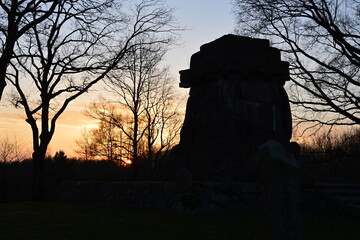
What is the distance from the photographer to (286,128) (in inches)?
534

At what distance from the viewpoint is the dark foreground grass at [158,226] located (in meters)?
7.71

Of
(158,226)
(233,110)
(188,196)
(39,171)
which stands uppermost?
(233,110)

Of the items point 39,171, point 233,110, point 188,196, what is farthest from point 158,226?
point 39,171

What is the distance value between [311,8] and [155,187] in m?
8.34

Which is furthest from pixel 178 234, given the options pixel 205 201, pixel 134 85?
pixel 134 85

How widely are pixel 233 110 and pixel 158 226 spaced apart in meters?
5.05

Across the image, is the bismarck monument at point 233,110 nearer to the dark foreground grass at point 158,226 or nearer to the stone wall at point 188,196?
the stone wall at point 188,196

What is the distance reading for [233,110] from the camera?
12.8 m

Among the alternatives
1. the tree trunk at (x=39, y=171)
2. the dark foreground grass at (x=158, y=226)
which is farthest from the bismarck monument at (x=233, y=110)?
the tree trunk at (x=39, y=171)

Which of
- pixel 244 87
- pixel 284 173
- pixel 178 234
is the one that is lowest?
pixel 178 234

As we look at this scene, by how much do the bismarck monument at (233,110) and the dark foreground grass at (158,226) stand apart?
2267mm

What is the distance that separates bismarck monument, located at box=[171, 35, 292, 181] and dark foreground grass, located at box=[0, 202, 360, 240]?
2.27 meters

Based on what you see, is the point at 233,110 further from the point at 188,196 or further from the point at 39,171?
the point at 39,171

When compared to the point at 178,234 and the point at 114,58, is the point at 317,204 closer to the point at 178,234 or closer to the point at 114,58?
the point at 178,234
